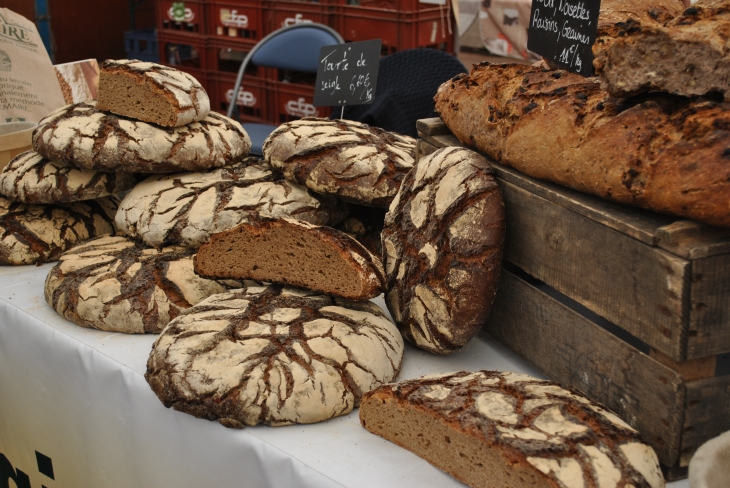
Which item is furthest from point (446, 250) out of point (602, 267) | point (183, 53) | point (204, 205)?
point (183, 53)

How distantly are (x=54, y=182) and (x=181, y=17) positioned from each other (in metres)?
3.49

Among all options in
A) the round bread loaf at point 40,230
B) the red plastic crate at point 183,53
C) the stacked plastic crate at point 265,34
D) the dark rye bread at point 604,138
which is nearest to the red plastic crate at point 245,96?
the stacked plastic crate at point 265,34

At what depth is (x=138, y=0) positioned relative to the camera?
23.1 feet

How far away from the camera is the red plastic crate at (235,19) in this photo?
4812 mm

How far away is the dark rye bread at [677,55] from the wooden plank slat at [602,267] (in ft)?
0.90

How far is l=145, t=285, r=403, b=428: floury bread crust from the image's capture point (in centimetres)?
139

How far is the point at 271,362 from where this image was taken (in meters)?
1.41

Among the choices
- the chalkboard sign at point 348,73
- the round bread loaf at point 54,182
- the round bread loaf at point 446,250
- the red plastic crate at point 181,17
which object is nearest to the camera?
the round bread loaf at point 446,250

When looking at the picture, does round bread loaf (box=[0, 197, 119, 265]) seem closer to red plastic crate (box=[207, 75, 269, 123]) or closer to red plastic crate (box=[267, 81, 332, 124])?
red plastic crate (box=[267, 81, 332, 124])

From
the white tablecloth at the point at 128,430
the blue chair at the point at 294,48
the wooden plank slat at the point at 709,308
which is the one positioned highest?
the blue chair at the point at 294,48

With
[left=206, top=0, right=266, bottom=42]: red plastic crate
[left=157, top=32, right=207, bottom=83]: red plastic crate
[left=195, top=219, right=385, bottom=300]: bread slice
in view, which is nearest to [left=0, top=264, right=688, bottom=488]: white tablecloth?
[left=195, top=219, right=385, bottom=300]: bread slice

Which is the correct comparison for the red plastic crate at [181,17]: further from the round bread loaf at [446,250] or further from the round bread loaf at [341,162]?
the round bread loaf at [446,250]

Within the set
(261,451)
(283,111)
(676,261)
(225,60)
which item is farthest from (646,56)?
(225,60)

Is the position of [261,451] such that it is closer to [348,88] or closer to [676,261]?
[676,261]
